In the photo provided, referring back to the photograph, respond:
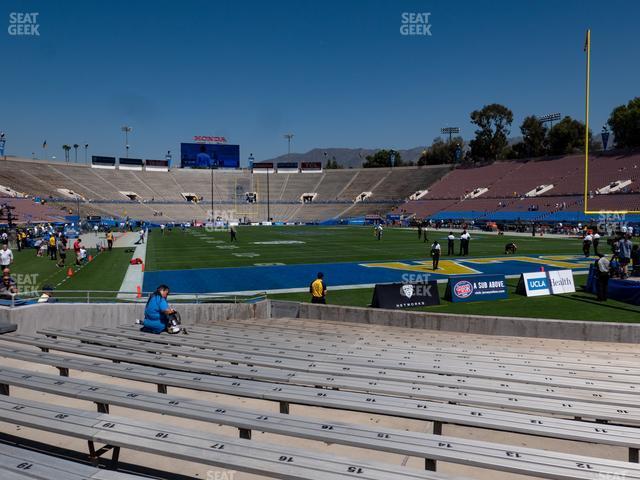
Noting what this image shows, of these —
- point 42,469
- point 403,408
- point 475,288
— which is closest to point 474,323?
point 475,288

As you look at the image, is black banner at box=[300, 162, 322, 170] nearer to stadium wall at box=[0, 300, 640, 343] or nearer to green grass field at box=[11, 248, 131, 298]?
green grass field at box=[11, 248, 131, 298]

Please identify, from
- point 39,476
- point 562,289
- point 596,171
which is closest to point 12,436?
point 39,476

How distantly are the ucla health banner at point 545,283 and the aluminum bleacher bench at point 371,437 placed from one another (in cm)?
1431

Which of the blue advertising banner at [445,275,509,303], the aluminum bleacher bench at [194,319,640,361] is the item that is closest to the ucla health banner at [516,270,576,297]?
the blue advertising banner at [445,275,509,303]

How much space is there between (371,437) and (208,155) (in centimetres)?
10952

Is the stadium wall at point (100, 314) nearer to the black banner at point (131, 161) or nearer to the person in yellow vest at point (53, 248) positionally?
the person in yellow vest at point (53, 248)

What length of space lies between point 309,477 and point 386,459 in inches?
63.1

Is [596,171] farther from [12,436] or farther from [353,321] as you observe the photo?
[12,436]

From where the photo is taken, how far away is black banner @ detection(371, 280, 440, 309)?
14.1 m

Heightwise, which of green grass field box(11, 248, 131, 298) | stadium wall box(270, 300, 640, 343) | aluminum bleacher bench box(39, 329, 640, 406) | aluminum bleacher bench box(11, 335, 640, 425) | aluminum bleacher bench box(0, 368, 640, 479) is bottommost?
stadium wall box(270, 300, 640, 343)

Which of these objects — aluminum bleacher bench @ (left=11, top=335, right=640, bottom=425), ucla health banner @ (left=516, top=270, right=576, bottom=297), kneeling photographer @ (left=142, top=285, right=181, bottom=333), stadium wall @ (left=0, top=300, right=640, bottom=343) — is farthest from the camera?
ucla health banner @ (left=516, top=270, right=576, bottom=297)

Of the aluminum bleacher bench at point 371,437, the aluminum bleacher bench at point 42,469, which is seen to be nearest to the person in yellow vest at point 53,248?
the aluminum bleacher bench at point 371,437

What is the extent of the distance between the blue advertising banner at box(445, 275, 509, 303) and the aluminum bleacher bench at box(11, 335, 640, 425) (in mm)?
11069

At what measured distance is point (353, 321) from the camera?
12.5m
